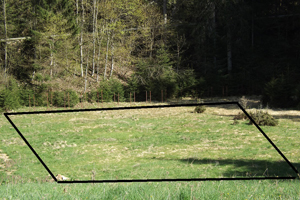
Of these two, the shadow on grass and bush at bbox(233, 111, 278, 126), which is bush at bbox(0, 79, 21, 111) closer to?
the shadow on grass

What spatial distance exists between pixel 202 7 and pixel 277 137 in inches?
972

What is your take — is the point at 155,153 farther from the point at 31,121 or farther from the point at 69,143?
the point at 31,121

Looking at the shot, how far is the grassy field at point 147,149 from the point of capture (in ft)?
29.8

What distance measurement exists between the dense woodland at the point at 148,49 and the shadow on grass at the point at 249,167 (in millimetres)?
18027

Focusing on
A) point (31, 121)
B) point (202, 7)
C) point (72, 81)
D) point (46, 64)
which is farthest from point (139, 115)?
point (202, 7)

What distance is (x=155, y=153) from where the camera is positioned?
12.1 metres

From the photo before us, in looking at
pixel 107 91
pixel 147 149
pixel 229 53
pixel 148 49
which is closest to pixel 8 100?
pixel 107 91

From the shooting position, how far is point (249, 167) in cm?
933

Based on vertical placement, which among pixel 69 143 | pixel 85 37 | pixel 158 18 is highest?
pixel 158 18

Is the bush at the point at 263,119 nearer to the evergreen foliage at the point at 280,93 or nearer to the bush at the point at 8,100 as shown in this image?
the evergreen foliage at the point at 280,93

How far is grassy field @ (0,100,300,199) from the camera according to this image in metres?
9.09

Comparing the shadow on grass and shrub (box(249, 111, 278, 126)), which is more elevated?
shrub (box(249, 111, 278, 126))

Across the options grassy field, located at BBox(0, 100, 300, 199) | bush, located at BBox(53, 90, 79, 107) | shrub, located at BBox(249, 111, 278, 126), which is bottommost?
grassy field, located at BBox(0, 100, 300, 199)

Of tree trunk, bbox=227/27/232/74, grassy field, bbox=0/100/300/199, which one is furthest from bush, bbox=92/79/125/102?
tree trunk, bbox=227/27/232/74
